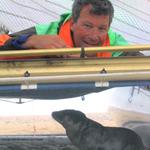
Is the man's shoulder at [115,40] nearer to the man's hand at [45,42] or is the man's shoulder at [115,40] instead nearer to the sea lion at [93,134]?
the man's hand at [45,42]

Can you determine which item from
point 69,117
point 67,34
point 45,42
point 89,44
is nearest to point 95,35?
point 89,44

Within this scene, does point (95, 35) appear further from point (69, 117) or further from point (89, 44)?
point (69, 117)

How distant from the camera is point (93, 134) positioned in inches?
83.9

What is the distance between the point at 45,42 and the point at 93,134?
0.35 meters

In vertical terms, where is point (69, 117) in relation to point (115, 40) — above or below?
below

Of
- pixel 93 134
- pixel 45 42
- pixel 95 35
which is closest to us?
pixel 93 134

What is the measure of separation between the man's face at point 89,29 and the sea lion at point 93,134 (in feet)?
1.25

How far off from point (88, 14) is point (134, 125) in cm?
53

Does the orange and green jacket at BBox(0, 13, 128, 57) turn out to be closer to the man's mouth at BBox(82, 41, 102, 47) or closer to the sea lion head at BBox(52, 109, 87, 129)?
the man's mouth at BBox(82, 41, 102, 47)

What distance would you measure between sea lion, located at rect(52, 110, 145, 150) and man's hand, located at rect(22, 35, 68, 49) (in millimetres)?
221

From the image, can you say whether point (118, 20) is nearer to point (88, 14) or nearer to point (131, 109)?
point (88, 14)

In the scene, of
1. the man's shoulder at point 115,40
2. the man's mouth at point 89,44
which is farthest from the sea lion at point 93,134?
the man's shoulder at point 115,40

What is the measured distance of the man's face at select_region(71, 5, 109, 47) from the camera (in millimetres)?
2473

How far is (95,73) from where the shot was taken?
2.03 metres
